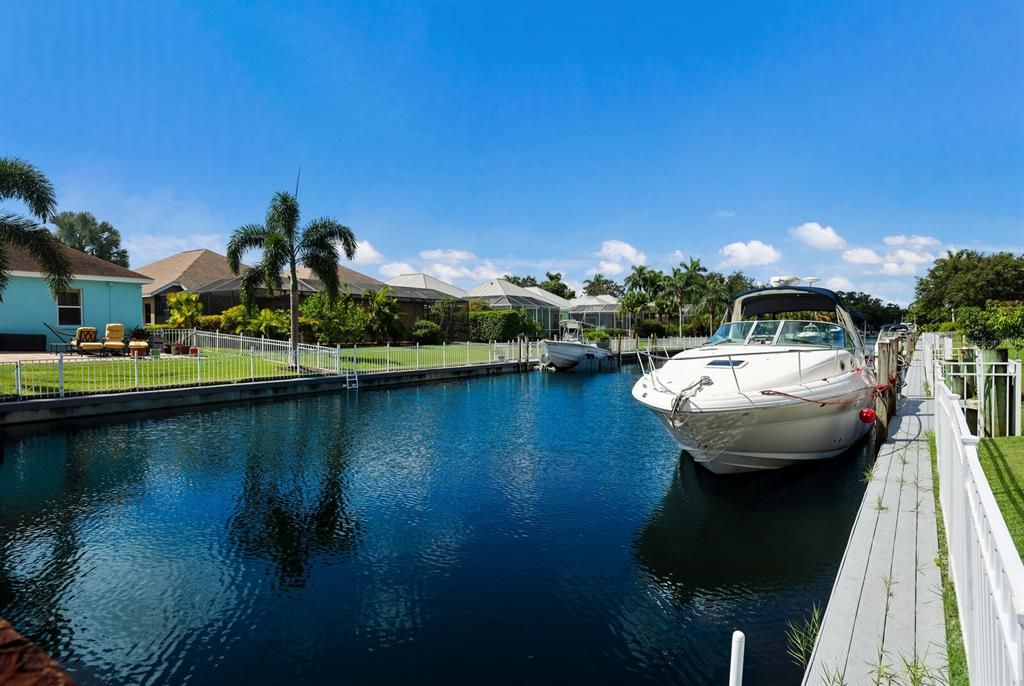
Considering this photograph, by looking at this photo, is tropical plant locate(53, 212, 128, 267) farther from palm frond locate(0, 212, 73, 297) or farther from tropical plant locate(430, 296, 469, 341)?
palm frond locate(0, 212, 73, 297)

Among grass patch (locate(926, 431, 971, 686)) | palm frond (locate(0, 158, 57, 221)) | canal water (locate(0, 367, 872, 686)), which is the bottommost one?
canal water (locate(0, 367, 872, 686))

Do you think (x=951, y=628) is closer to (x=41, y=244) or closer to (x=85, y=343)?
(x=41, y=244)

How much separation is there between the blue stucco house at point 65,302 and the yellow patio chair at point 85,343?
2426 mm

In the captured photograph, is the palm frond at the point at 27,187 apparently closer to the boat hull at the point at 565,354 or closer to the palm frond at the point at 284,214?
the palm frond at the point at 284,214

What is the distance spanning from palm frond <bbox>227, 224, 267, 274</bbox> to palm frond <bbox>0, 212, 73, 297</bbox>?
743cm

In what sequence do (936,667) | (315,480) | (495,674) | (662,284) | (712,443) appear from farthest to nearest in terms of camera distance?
(662,284) < (315,480) < (712,443) < (495,674) < (936,667)

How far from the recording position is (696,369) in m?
9.62

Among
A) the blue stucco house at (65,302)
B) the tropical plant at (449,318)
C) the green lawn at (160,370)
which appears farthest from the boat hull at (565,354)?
the blue stucco house at (65,302)

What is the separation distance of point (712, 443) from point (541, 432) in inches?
247

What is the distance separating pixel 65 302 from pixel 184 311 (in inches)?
230

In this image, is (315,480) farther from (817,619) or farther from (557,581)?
(817,619)

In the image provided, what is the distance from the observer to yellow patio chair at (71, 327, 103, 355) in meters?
23.0

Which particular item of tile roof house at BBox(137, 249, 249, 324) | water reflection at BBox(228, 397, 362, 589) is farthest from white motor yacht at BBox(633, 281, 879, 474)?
tile roof house at BBox(137, 249, 249, 324)

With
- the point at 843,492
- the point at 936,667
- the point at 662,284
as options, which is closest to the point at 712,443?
the point at 843,492
